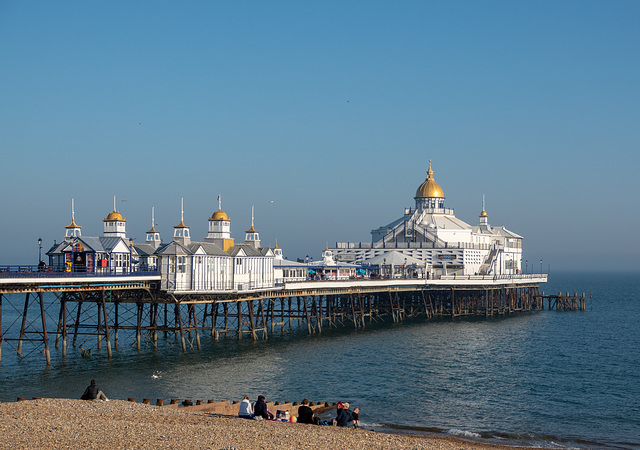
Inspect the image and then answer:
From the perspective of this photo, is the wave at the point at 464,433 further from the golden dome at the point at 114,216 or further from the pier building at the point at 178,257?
the golden dome at the point at 114,216

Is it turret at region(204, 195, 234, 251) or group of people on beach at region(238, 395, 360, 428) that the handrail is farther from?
group of people on beach at region(238, 395, 360, 428)

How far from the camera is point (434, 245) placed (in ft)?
316

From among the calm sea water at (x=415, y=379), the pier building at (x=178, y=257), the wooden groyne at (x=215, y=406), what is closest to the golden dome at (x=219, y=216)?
the pier building at (x=178, y=257)

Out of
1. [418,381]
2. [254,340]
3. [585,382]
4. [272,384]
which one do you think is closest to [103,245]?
[254,340]

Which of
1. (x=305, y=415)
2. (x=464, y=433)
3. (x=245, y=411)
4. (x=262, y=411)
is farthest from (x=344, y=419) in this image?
(x=464, y=433)

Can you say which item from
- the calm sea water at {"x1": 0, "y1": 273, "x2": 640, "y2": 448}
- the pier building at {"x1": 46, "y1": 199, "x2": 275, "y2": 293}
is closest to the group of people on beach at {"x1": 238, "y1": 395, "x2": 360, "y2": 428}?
the calm sea water at {"x1": 0, "y1": 273, "x2": 640, "y2": 448}

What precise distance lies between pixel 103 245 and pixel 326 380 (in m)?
18.7

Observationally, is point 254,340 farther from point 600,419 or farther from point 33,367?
point 600,419

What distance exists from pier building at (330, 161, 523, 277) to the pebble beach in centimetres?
6196

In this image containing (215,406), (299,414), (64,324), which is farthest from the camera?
(64,324)

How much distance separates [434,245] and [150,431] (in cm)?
7747

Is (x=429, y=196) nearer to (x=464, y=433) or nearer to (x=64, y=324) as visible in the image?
(x=64, y=324)

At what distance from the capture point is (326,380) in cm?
4125

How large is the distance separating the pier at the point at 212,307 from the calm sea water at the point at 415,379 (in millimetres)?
2326
